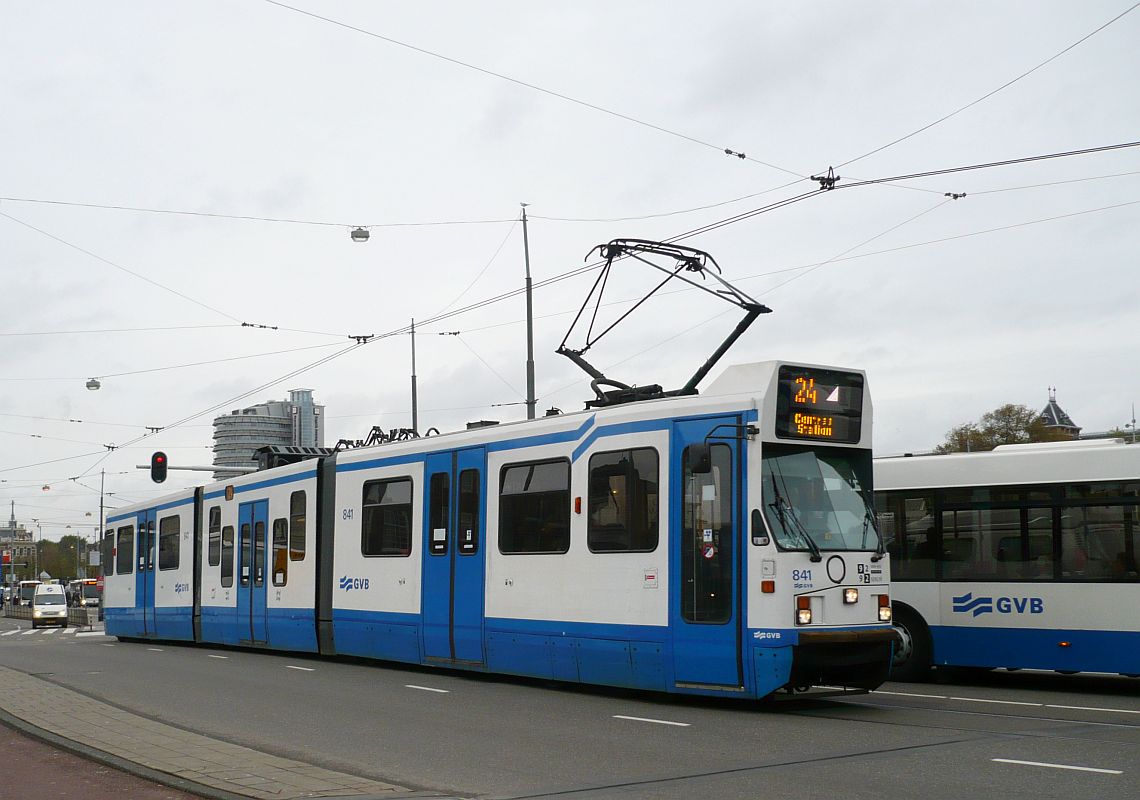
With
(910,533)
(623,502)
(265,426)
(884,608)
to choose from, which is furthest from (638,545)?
(265,426)

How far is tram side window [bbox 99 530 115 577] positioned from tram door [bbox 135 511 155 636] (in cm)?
218

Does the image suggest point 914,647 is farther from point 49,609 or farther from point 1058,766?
point 49,609

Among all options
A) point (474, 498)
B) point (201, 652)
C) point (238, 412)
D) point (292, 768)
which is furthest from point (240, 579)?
point (238, 412)

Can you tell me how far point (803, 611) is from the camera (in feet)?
39.1

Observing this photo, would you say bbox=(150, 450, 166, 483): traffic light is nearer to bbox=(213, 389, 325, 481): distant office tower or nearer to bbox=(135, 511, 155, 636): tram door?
bbox=(135, 511, 155, 636): tram door

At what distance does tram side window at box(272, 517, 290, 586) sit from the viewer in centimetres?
2098

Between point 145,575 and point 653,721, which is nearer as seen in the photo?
point 653,721

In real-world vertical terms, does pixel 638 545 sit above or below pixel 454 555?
above

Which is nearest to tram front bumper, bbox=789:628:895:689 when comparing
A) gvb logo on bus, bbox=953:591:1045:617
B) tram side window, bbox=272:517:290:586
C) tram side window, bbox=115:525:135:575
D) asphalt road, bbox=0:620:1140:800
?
asphalt road, bbox=0:620:1140:800

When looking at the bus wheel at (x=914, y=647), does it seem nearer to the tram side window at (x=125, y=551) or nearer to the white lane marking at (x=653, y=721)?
the white lane marking at (x=653, y=721)

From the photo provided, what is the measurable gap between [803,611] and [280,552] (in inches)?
459

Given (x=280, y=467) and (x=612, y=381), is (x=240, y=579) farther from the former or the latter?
(x=612, y=381)

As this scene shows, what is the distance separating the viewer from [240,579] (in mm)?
22969

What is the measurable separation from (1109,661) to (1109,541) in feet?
4.36
